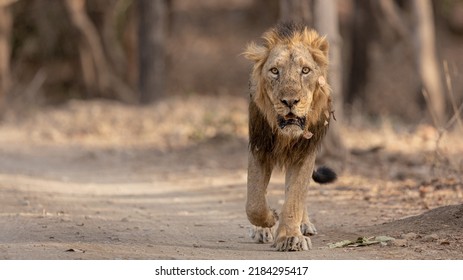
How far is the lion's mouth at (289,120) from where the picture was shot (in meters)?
6.61

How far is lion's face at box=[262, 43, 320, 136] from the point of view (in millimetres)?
6586

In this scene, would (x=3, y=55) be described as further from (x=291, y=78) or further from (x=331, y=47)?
(x=291, y=78)

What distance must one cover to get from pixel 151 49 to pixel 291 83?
14.4m

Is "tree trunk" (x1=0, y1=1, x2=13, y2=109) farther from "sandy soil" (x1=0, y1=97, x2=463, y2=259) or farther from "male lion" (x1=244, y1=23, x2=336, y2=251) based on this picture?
"male lion" (x1=244, y1=23, x2=336, y2=251)

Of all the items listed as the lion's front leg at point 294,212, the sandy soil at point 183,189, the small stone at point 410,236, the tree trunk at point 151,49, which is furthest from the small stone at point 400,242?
the tree trunk at point 151,49

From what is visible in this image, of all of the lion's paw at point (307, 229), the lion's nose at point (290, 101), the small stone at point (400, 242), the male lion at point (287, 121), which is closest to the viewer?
the lion's nose at point (290, 101)

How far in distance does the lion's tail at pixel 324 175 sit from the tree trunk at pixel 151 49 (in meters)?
12.4

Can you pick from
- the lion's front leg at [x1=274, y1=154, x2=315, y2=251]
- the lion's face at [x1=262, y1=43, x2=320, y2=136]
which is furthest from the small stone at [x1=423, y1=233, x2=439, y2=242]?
the lion's face at [x1=262, y1=43, x2=320, y2=136]

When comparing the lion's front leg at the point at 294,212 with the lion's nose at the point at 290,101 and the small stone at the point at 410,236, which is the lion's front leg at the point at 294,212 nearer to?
the lion's nose at the point at 290,101

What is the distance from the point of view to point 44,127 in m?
17.5

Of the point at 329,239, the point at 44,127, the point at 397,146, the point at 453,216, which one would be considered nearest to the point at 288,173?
the point at 329,239

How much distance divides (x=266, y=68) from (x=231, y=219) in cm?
233

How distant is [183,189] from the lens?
1097 centimetres
